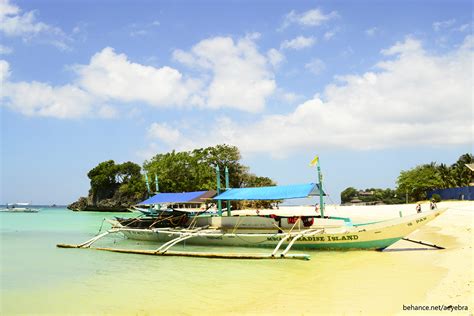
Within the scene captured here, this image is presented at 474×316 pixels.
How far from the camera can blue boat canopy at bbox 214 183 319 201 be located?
699 inches

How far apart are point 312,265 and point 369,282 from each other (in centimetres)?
329

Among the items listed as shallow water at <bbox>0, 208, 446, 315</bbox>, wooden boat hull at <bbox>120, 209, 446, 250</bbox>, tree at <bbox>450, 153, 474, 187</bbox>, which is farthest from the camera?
tree at <bbox>450, 153, 474, 187</bbox>

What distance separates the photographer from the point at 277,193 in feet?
61.4

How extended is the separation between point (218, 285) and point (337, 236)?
7076 millimetres

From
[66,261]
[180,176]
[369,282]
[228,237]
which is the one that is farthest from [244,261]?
[180,176]

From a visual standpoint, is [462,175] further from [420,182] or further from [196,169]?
[196,169]

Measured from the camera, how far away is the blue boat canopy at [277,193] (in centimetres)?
1775

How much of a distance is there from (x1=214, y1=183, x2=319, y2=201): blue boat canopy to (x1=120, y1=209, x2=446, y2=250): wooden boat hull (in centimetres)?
174

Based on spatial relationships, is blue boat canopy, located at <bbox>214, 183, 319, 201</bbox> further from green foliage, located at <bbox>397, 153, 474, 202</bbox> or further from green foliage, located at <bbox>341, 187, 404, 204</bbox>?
green foliage, located at <bbox>341, 187, 404, 204</bbox>

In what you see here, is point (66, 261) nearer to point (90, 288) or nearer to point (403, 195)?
point (90, 288)

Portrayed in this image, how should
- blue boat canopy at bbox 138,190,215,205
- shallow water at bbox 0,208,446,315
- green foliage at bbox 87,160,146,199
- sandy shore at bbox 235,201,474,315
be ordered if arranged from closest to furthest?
sandy shore at bbox 235,201,474,315 → shallow water at bbox 0,208,446,315 → blue boat canopy at bbox 138,190,215,205 → green foliage at bbox 87,160,146,199

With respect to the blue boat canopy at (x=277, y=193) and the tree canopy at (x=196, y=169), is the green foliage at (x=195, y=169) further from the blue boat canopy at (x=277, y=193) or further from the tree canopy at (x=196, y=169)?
the blue boat canopy at (x=277, y=193)

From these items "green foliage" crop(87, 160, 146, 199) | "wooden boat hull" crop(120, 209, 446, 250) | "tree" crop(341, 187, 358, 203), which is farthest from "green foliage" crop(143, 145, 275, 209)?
"wooden boat hull" crop(120, 209, 446, 250)

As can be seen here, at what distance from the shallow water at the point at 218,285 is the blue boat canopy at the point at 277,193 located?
3.28m
